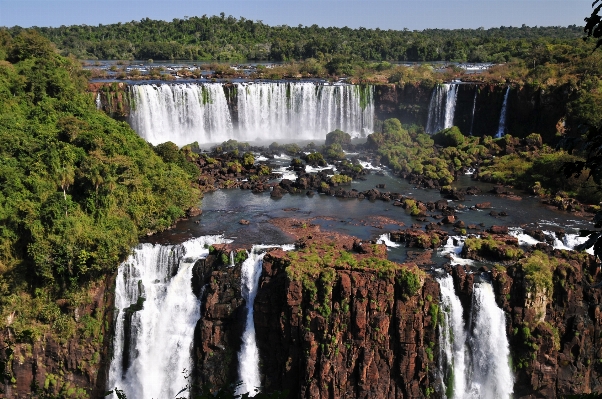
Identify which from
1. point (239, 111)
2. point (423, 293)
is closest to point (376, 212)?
point (423, 293)

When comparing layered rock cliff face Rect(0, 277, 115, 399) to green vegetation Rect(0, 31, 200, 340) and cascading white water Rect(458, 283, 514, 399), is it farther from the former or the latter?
cascading white water Rect(458, 283, 514, 399)

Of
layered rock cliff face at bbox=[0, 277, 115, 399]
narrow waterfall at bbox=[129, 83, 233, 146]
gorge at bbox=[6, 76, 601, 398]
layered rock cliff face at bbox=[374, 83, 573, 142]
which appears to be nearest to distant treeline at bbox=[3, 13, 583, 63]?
layered rock cliff face at bbox=[374, 83, 573, 142]

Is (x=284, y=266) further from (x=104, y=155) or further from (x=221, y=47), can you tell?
(x=221, y=47)

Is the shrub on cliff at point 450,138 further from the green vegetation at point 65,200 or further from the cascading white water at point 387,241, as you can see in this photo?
the green vegetation at point 65,200

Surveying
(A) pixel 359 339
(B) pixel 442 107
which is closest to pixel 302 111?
(B) pixel 442 107

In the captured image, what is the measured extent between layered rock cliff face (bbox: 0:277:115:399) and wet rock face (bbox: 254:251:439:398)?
277 inches

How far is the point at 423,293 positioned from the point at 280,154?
21561mm

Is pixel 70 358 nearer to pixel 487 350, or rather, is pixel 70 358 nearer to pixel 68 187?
pixel 68 187

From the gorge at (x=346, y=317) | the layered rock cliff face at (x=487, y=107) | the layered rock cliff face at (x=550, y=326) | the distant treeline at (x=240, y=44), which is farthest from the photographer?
the distant treeline at (x=240, y=44)

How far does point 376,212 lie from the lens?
94.9ft

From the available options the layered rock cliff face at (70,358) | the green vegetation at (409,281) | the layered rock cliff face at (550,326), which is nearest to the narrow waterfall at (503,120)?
the layered rock cliff face at (550,326)

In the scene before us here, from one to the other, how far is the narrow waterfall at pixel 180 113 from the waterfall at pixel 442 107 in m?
16.3

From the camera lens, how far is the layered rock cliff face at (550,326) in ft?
66.6

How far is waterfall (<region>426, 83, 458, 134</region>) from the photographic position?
150ft
